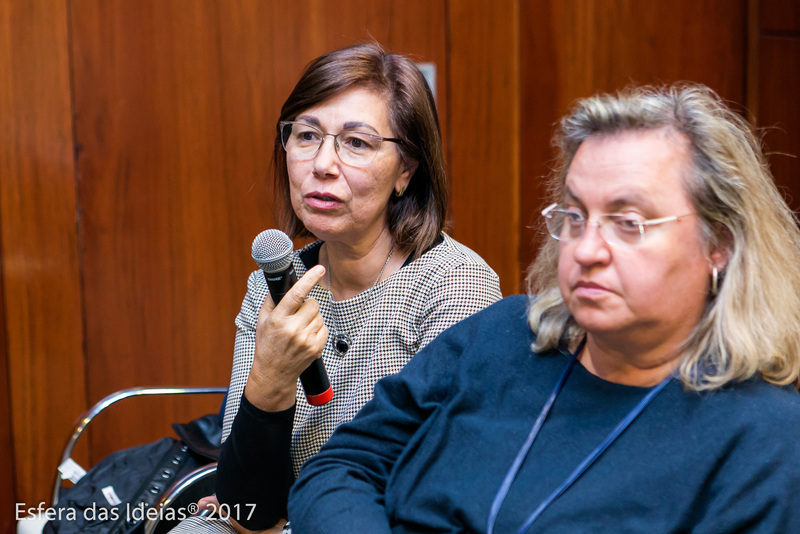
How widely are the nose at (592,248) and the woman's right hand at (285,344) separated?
51 centimetres

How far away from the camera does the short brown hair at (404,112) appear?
1.83m

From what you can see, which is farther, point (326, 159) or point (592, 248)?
point (326, 159)

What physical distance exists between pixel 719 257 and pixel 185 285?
2114 millimetres

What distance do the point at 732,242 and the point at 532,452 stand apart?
1.42ft

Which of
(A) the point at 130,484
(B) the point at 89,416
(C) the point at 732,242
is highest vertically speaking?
(C) the point at 732,242

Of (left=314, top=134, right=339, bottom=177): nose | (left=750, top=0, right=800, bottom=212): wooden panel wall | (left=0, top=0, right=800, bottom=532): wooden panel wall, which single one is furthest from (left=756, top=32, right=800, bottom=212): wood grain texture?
(left=314, top=134, right=339, bottom=177): nose

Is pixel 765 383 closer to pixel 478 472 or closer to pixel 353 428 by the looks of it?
pixel 478 472

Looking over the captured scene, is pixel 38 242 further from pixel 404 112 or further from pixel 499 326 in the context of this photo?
pixel 499 326

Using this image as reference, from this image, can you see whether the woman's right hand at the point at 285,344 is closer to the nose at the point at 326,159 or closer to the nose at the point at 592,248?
the nose at the point at 326,159

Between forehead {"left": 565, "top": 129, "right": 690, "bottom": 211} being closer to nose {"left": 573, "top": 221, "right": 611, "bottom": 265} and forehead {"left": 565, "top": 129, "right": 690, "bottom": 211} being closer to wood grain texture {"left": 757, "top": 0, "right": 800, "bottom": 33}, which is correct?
nose {"left": 573, "top": 221, "right": 611, "bottom": 265}

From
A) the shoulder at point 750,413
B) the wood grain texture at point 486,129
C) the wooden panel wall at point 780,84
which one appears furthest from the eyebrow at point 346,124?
the wooden panel wall at point 780,84

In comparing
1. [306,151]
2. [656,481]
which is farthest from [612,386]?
[306,151]

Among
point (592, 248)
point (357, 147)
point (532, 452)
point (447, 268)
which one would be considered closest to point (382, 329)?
point (447, 268)

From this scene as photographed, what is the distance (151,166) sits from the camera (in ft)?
9.37
